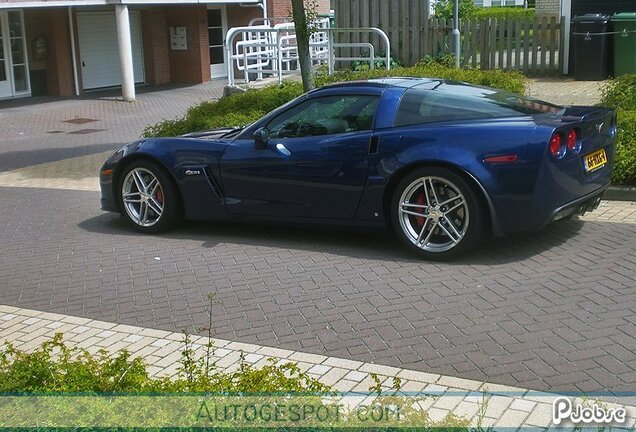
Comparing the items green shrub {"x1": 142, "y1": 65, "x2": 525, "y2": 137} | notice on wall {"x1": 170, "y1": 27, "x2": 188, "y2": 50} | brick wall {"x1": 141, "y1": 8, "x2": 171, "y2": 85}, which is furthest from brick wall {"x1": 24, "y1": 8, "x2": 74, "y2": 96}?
green shrub {"x1": 142, "y1": 65, "x2": 525, "y2": 137}

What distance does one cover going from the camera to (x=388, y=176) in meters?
7.32

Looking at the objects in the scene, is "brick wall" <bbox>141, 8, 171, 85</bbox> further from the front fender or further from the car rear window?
the car rear window

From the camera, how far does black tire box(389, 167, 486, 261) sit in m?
7.00

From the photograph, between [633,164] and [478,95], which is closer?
[478,95]

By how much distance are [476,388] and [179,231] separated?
4.59 metres

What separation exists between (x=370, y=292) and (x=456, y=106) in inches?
74.9

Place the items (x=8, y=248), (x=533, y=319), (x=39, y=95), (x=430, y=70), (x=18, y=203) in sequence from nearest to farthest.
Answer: (x=533, y=319) < (x=8, y=248) < (x=18, y=203) < (x=430, y=70) < (x=39, y=95)

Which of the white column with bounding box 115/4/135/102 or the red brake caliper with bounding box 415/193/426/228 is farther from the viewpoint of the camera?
the white column with bounding box 115/4/135/102

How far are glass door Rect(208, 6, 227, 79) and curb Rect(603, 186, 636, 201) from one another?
71.1 feet

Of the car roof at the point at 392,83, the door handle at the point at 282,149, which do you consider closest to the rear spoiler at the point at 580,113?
A: the car roof at the point at 392,83

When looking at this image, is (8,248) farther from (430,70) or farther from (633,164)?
(430,70)

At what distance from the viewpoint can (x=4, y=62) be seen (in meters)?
23.5

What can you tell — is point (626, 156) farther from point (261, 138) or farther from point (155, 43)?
point (155, 43)

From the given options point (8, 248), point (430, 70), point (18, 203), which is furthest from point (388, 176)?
point (430, 70)
